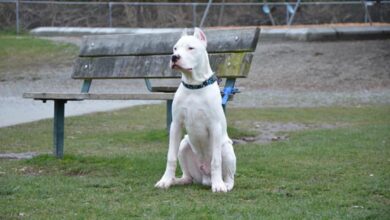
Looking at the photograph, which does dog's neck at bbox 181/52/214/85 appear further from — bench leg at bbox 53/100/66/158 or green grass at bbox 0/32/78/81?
green grass at bbox 0/32/78/81

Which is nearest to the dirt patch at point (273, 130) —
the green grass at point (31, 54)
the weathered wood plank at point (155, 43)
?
the weathered wood plank at point (155, 43)

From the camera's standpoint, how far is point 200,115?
Answer: 23.6 ft

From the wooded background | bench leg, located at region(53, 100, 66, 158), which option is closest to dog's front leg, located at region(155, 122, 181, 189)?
bench leg, located at region(53, 100, 66, 158)

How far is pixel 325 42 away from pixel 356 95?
601 centimetres

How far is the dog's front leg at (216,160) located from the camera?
7129 mm

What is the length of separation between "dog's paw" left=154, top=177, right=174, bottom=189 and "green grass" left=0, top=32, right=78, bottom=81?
1421 centimetres

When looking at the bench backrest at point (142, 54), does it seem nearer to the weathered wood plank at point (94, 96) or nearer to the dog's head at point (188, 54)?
the weathered wood plank at point (94, 96)

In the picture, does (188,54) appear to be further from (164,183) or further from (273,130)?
(273,130)

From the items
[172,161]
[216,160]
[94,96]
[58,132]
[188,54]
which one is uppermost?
[188,54]

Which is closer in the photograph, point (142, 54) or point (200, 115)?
point (200, 115)

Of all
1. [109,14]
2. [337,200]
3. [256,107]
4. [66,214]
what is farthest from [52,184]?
[109,14]

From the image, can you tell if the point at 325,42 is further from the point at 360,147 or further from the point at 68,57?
the point at 360,147

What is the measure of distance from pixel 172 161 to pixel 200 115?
0.49m

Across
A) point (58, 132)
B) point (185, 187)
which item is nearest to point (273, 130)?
point (58, 132)
